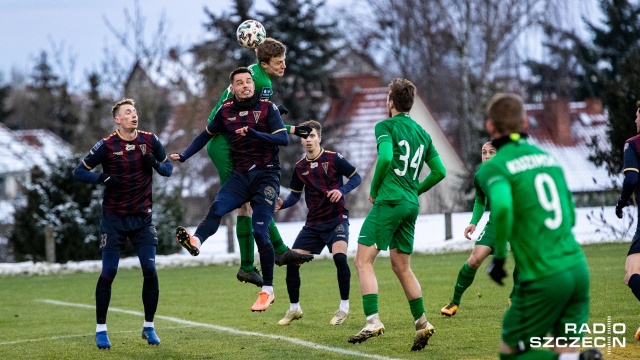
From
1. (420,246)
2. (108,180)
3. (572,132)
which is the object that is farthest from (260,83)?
(572,132)

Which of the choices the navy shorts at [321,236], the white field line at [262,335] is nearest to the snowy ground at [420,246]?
the white field line at [262,335]

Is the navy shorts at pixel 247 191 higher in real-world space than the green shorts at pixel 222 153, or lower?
lower

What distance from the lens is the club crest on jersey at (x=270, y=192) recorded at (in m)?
10.2

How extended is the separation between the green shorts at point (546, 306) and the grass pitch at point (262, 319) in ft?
8.32

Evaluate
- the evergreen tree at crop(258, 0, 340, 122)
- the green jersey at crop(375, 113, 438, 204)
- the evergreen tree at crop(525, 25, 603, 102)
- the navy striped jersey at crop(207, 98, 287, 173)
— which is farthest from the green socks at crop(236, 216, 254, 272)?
the evergreen tree at crop(525, 25, 603, 102)

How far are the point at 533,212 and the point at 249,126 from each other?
190 inches

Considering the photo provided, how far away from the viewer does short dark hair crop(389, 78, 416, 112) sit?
8.82 metres

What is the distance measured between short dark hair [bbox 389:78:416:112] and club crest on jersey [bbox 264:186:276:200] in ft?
6.52

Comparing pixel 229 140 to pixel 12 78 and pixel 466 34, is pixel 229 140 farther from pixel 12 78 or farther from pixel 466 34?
pixel 12 78

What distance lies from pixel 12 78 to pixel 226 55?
58552mm

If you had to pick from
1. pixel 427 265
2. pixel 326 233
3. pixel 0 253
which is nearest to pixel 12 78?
pixel 0 253

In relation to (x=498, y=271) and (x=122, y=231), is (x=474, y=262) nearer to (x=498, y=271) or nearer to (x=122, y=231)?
(x=122, y=231)

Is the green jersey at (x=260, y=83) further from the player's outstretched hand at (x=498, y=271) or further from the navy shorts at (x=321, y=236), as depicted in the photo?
the player's outstretched hand at (x=498, y=271)

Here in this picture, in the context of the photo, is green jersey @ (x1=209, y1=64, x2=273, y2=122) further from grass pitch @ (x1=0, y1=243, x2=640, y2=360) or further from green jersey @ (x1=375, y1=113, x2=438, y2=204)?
grass pitch @ (x1=0, y1=243, x2=640, y2=360)
